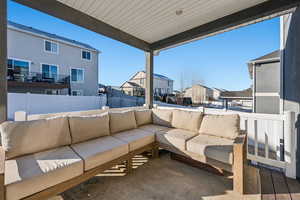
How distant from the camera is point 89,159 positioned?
1838 mm

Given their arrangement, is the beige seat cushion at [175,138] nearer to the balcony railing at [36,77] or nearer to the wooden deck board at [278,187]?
the wooden deck board at [278,187]

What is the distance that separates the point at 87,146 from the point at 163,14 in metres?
2.79

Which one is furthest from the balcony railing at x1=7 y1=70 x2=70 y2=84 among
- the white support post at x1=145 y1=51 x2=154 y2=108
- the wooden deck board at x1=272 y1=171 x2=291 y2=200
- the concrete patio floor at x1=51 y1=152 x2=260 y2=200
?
the wooden deck board at x1=272 y1=171 x2=291 y2=200

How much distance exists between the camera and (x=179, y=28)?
335cm

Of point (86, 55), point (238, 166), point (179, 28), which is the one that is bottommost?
point (238, 166)

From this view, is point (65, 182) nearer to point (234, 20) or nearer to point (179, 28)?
point (179, 28)

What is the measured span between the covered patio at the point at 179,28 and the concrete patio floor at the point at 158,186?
13 mm

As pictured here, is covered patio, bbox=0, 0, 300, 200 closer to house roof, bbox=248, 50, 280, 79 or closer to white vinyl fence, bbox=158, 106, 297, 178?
white vinyl fence, bbox=158, 106, 297, 178

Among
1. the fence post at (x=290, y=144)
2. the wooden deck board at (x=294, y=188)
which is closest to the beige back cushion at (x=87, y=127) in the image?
the wooden deck board at (x=294, y=188)

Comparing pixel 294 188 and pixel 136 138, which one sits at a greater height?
pixel 136 138

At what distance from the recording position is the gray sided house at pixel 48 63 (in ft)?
28.2

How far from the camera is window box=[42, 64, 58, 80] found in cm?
979

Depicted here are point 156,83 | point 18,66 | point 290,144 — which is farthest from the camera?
point 156,83

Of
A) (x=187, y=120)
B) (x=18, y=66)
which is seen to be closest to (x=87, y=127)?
(x=187, y=120)
